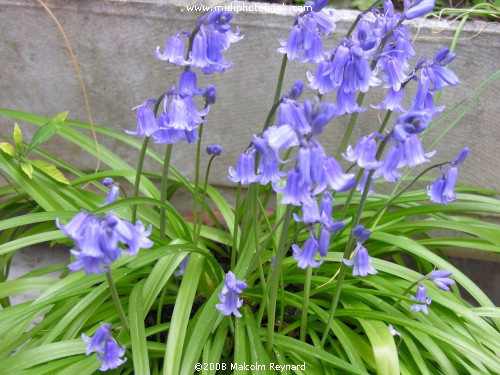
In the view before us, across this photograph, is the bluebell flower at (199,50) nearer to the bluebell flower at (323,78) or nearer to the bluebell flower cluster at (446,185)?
the bluebell flower at (323,78)

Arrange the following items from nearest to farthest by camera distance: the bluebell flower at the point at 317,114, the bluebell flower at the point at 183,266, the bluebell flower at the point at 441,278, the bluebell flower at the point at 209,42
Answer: the bluebell flower at the point at 317,114 < the bluebell flower at the point at 209,42 < the bluebell flower at the point at 441,278 < the bluebell flower at the point at 183,266

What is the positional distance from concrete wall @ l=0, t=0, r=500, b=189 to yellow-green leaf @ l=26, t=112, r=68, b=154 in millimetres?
535

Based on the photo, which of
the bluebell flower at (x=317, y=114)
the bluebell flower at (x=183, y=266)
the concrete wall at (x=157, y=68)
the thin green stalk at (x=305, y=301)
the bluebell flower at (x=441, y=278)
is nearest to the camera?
the bluebell flower at (x=317, y=114)

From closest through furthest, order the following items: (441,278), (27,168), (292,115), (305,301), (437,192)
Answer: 1. (292,115)
2. (437,192)
3. (441,278)
4. (305,301)
5. (27,168)

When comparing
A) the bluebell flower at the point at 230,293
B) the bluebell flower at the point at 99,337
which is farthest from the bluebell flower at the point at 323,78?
the bluebell flower at the point at 99,337

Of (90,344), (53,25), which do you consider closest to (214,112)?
(53,25)

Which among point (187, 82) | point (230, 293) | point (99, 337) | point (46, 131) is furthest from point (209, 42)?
point (46, 131)

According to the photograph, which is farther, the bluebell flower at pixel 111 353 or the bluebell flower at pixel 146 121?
the bluebell flower at pixel 146 121

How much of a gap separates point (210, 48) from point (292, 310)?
1356 mm

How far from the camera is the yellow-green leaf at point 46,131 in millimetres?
2592

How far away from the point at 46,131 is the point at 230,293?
125cm

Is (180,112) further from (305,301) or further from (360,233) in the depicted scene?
(305,301)

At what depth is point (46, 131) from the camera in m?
2.62

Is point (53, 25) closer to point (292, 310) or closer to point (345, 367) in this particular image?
point (292, 310)
